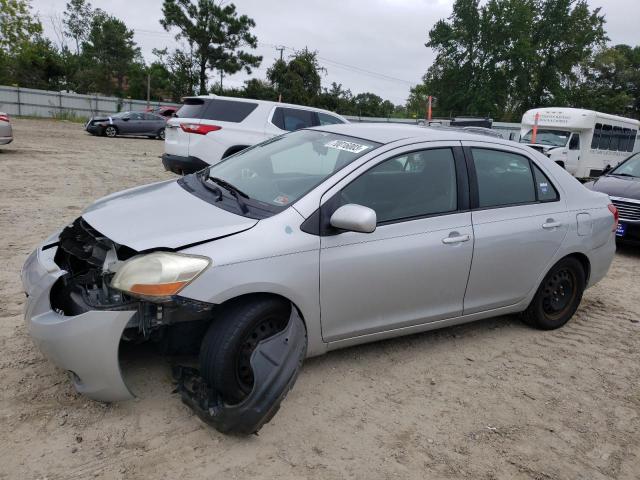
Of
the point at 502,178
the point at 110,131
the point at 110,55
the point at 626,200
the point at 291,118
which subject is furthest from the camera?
the point at 110,55

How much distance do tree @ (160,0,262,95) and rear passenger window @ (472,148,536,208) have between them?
4725cm

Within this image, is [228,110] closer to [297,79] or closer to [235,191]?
[235,191]

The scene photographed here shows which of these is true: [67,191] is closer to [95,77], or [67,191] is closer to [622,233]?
[622,233]

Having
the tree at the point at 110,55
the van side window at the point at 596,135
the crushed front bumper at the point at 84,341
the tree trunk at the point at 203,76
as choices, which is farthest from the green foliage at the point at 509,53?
the crushed front bumper at the point at 84,341

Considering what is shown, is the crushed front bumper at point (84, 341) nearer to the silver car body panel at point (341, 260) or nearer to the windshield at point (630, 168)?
the silver car body panel at point (341, 260)

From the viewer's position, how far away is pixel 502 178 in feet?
13.5

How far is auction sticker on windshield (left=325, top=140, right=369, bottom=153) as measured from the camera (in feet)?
11.8

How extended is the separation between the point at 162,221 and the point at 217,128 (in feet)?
21.7

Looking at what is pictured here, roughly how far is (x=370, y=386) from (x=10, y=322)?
263 centimetres

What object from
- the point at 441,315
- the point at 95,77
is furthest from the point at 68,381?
the point at 95,77

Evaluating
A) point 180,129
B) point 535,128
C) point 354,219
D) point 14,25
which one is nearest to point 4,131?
point 180,129

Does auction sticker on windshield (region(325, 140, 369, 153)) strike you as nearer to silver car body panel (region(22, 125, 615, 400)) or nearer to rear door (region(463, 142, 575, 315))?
silver car body panel (region(22, 125, 615, 400))

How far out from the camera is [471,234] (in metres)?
3.76

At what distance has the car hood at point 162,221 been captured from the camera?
2.88 metres
